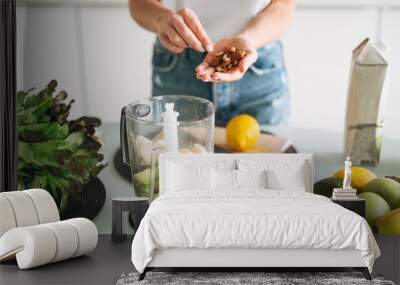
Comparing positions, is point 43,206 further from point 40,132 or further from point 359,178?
point 359,178

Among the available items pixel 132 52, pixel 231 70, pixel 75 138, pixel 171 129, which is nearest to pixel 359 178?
pixel 231 70

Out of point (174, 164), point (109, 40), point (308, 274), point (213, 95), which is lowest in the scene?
point (308, 274)

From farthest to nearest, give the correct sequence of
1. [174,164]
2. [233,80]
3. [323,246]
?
[233,80] < [174,164] < [323,246]

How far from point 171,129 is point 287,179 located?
1.07 metres

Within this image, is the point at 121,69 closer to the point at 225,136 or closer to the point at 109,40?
the point at 109,40

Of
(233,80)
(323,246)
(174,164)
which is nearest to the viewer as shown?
(323,246)

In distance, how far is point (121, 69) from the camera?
655 cm

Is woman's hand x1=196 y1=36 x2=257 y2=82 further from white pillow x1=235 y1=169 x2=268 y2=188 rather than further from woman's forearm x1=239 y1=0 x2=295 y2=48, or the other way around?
white pillow x1=235 y1=169 x2=268 y2=188

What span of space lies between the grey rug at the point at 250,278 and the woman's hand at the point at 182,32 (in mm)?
2306

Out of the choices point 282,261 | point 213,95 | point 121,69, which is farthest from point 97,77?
point 282,261

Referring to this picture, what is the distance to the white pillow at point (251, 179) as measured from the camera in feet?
18.3

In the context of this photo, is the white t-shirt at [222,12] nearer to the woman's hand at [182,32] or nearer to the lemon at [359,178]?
the woman's hand at [182,32]

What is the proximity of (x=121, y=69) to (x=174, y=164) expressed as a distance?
3.86 feet

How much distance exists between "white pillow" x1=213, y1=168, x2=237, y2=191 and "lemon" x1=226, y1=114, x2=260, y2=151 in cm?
73
